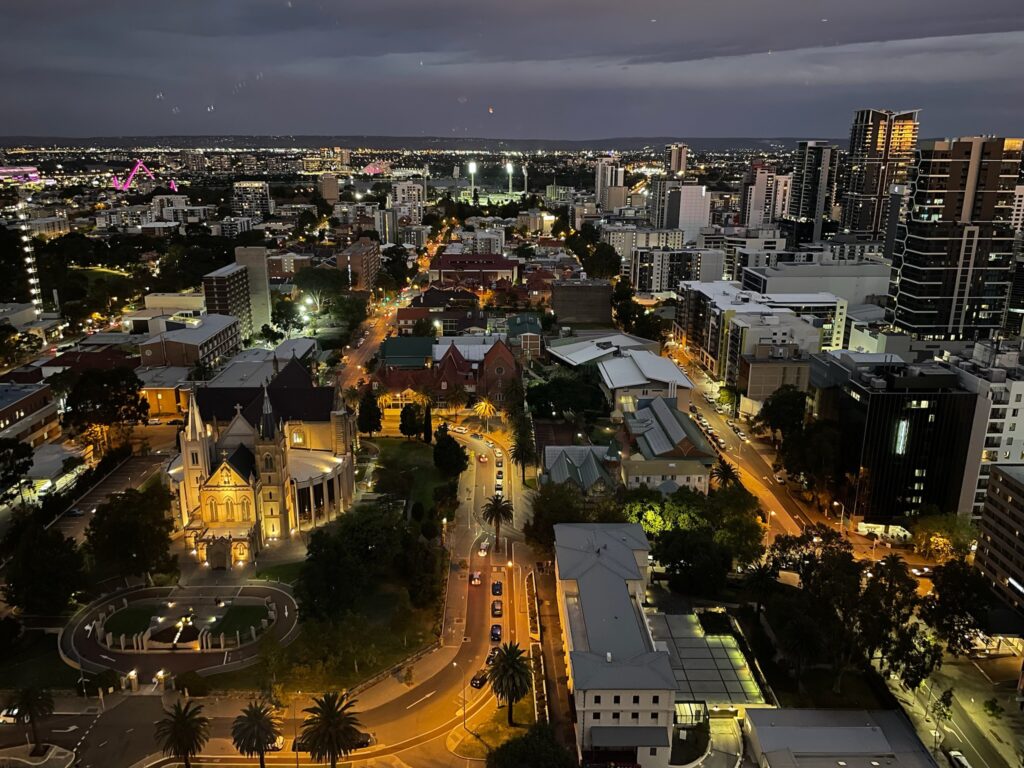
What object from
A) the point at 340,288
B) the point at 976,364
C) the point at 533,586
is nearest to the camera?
the point at 533,586

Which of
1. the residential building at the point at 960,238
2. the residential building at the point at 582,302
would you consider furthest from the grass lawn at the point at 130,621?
the residential building at the point at 582,302

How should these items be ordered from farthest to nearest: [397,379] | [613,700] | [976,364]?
[397,379] → [976,364] → [613,700]

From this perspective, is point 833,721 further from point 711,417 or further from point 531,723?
point 711,417

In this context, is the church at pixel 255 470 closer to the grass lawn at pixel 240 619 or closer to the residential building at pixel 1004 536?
the grass lawn at pixel 240 619

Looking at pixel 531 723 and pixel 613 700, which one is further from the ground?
pixel 613 700

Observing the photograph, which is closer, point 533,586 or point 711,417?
point 533,586

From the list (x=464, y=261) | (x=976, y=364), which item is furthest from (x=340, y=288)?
(x=976, y=364)

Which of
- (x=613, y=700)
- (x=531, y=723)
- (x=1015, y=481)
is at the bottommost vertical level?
(x=531, y=723)
